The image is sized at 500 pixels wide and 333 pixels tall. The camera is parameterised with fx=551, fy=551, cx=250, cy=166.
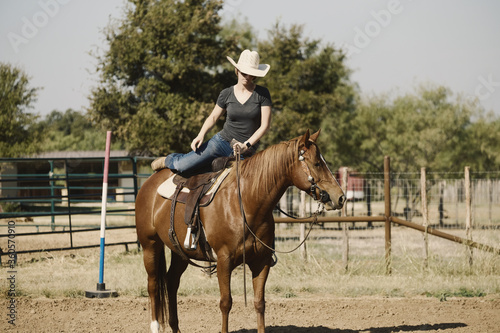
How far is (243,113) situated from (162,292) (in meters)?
2.13

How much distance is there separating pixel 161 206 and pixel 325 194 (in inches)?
73.1

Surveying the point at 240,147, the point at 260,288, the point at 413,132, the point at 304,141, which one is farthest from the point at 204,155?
the point at 413,132

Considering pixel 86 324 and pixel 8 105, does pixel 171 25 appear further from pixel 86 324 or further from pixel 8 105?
pixel 86 324

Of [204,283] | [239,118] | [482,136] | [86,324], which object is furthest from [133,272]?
[482,136]

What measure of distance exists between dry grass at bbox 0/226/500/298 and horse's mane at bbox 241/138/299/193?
336 centimetres

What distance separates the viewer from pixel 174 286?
5.89 metres

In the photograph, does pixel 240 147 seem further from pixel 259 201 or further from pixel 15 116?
pixel 15 116

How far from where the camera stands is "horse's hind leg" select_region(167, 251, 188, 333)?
5766mm

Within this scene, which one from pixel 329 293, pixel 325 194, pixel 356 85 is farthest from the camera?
pixel 356 85

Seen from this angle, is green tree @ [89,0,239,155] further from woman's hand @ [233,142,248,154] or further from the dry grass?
woman's hand @ [233,142,248,154]

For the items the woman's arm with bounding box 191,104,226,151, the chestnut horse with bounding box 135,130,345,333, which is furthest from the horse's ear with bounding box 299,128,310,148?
the woman's arm with bounding box 191,104,226,151

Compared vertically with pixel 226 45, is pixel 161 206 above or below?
below

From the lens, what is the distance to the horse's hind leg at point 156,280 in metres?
5.71

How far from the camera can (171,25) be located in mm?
21094
